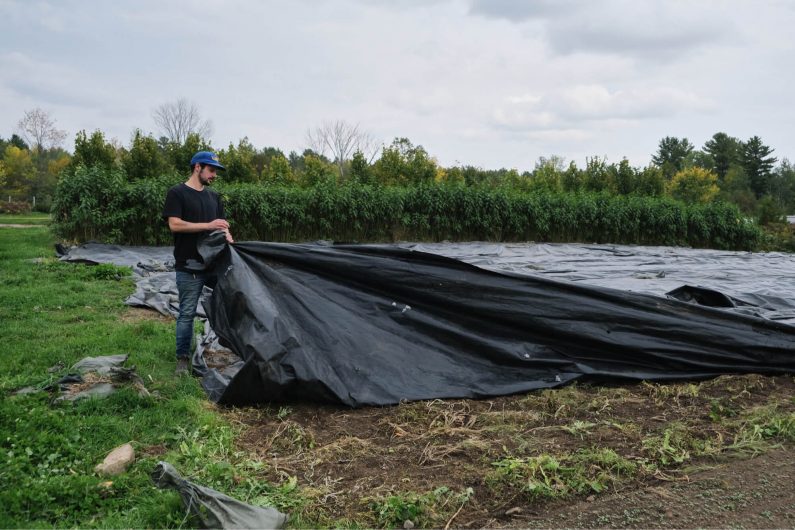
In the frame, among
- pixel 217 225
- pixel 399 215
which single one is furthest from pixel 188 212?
pixel 399 215

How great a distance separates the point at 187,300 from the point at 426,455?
2.20 metres

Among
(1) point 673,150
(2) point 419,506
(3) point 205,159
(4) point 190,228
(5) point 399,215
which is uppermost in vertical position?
(1) point 673,150

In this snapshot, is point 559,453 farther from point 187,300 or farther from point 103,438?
point 187,300

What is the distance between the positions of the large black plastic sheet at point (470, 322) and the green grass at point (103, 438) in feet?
1.99

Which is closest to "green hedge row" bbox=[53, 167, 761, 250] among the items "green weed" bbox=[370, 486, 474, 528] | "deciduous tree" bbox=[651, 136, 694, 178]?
"green weed" bbox=[370, 486, 474, 528]

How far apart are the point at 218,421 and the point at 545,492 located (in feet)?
6.06

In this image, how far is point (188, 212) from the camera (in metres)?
4.12

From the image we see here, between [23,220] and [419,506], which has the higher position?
[23,220]

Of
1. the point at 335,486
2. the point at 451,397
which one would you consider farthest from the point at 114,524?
the point at 451,397

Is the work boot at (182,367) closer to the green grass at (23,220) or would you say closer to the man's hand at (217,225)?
the man's hand at (217,225)

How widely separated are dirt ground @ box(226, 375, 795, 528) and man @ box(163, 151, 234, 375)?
3.23 ft

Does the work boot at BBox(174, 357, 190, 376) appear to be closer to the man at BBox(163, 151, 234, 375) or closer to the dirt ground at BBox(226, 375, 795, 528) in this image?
the man at BBox(163, 151, 234, 375)

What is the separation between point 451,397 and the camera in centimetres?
375

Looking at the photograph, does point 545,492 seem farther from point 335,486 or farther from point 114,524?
point 114,524
